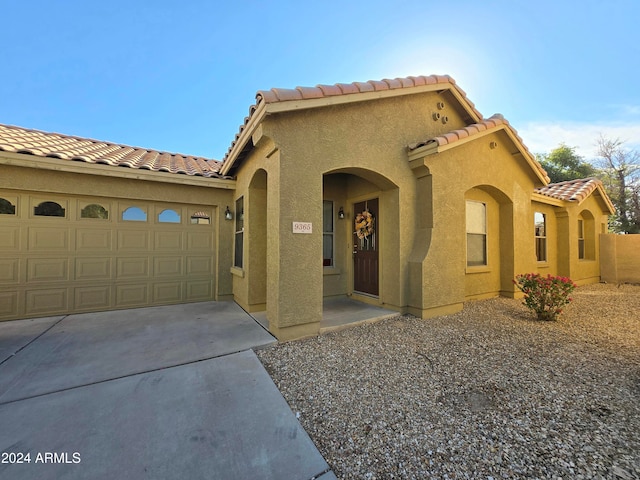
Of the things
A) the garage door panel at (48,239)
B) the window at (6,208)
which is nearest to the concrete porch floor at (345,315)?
the garage door panel at (48,239)

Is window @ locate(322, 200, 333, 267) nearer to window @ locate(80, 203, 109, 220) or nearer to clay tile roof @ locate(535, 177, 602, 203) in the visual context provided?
window @ locate(80, 203, 109, 220)

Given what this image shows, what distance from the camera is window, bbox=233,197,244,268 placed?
672 centimetres

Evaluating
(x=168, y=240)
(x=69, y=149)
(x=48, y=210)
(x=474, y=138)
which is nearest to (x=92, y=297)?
(x=168, y=240)

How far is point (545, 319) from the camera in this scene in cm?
553

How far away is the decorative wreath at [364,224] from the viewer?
21.7ft

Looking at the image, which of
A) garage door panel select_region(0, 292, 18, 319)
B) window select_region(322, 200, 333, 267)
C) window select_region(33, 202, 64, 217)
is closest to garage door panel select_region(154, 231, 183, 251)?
window select_region(33, 202, 64, 217)

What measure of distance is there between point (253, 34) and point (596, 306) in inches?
506

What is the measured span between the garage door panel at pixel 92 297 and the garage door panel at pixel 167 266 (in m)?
1.03

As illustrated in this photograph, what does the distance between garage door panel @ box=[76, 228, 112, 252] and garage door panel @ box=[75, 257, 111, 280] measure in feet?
A: 0.76

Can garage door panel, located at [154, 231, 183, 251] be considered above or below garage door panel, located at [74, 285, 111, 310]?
above

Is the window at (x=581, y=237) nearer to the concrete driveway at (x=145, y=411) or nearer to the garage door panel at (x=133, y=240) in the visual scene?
the concrete driveway at (x=145, y=411)

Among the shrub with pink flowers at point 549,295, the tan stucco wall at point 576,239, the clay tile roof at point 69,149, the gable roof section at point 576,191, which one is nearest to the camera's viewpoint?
the clay tile roof at point 69,149

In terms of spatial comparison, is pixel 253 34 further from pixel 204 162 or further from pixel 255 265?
pixel 255 265

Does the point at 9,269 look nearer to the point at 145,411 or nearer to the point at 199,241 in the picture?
the point at 199,241
